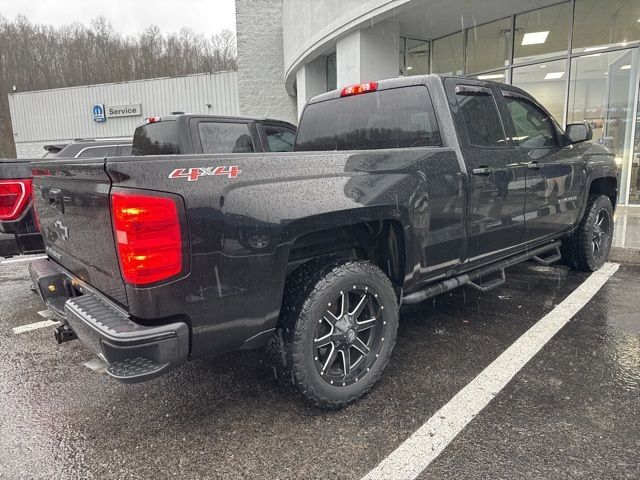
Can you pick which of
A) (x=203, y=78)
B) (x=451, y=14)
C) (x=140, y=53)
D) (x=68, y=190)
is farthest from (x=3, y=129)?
(x=68, y=190)

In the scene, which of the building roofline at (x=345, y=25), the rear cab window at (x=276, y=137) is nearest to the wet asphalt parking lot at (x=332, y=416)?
the rear cab window at (x=276, y=137)

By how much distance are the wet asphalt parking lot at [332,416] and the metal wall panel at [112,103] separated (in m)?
24.1

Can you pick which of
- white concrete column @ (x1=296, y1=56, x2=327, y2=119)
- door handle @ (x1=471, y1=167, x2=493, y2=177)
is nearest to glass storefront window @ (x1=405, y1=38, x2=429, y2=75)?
white concrete column @ (x1=296, y1=56, x2=327, y2=119)

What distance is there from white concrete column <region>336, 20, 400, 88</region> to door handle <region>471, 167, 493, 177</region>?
25.2ft

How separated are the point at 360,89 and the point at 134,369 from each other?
2.65 meters

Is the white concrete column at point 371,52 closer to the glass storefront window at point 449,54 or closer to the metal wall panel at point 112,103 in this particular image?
the glass storefront window at point 449,54

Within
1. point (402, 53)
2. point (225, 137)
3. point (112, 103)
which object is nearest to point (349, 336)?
point (225, 137)

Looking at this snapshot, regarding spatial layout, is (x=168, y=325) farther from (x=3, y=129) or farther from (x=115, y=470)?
(x=3, y=129)

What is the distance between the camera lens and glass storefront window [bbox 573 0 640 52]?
9.26 m

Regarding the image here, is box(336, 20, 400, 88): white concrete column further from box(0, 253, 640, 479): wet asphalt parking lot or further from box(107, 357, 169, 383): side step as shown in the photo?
box(107, 357, 169, 383): side step

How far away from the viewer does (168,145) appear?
212 inches

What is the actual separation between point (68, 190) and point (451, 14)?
32.1 ft

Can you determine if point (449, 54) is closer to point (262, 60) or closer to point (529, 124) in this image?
point (529, 124)

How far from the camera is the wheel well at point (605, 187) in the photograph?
17.2ft
